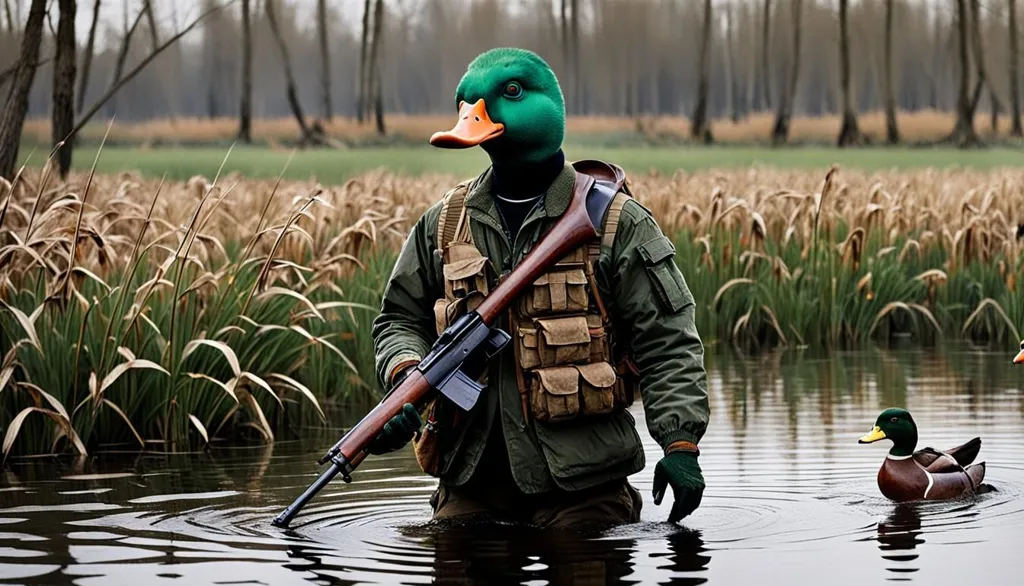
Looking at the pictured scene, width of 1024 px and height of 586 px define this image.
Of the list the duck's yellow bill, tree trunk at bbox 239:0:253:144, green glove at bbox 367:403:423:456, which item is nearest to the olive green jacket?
green glove at bbox 367:403:423:456

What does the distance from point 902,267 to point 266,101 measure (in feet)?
348

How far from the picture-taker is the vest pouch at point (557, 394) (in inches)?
222

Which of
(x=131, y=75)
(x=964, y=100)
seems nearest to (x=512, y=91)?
(x=131, y=75)

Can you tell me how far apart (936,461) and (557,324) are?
2.23 m

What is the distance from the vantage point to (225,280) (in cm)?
977

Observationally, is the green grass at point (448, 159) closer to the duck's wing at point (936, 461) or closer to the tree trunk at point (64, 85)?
the tree trunk at point (64, 85)

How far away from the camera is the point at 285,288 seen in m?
9.20

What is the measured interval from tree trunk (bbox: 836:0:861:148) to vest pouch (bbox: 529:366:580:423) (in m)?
48.0

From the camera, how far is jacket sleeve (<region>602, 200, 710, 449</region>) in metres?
5.64

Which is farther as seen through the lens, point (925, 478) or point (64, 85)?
point (64, 85)

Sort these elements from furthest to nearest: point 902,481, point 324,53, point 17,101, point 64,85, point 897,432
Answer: point 324,53, point 64,85, point 17,101, point 897,432, point 902,481

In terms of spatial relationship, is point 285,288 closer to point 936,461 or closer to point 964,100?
point 936,461

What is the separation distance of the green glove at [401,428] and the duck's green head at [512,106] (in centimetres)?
86

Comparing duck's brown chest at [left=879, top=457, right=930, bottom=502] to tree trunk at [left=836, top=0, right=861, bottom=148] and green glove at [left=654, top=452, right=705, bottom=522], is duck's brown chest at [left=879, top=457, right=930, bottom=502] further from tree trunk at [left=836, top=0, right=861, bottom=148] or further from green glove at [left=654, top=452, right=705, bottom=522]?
tree trunk at [left=836, top=0, right=861, bottom=148]
